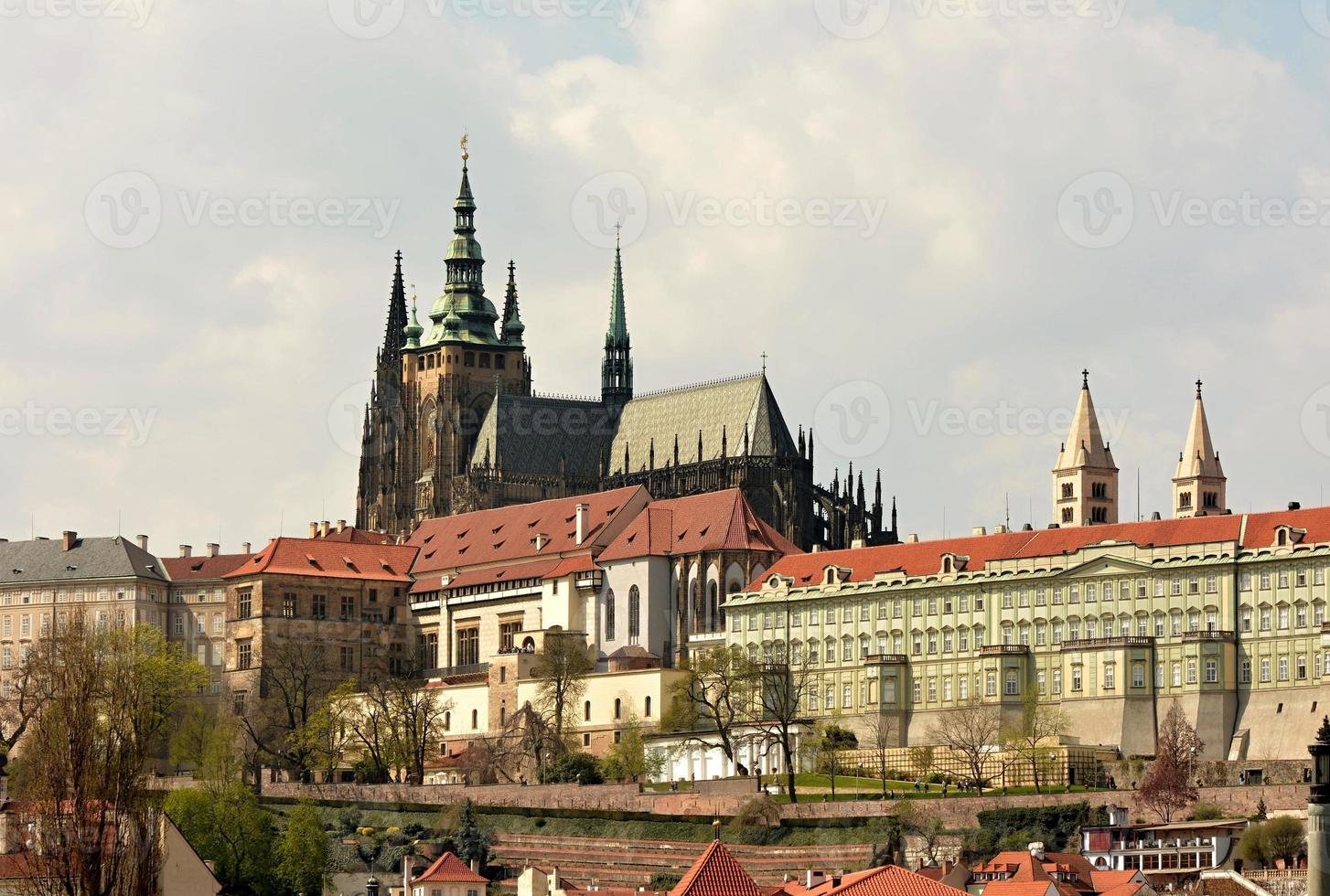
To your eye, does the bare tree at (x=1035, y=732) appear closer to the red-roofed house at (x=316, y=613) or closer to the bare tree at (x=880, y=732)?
the bare tree at (x=880, y=732)

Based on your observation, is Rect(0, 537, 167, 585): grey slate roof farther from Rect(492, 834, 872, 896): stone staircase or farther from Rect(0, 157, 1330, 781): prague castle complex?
Rect(492, 834, 872, 896): stone staircase

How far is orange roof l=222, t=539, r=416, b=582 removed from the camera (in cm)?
17138

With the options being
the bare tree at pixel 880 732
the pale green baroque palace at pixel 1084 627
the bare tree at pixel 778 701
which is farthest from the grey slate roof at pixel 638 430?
the bare tree at pixel 880 732

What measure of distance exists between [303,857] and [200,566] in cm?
6317

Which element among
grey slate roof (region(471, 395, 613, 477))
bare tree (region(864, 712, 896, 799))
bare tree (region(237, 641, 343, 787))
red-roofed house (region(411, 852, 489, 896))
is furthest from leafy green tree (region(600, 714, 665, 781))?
grey slate roof (region(471, 395, 613, 477))

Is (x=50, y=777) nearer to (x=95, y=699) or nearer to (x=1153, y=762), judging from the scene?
(x=95, y=699)

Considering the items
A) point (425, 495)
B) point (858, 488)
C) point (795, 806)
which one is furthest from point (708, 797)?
point (425, 495)

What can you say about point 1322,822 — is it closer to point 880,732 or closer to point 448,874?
point 448,874

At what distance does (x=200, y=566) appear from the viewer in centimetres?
18188

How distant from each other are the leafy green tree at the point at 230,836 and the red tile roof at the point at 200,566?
56963 mm

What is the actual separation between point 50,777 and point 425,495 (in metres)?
128

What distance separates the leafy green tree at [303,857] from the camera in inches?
4717

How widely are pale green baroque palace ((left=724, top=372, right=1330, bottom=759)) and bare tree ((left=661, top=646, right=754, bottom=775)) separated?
11.7 ft

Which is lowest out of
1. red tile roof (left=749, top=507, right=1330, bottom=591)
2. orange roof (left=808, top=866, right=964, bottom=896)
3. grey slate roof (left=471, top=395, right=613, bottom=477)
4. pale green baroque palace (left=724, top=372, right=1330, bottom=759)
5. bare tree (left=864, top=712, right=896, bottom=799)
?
orange roof (left=808, top=866, right=964, bottom=896)
